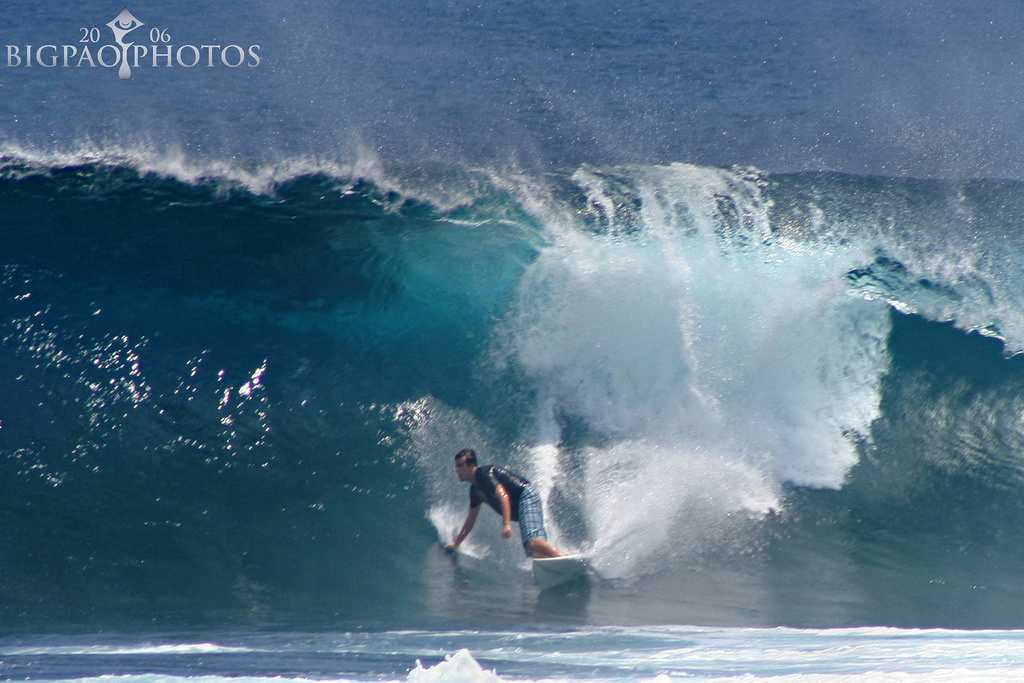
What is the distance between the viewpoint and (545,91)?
1501cm

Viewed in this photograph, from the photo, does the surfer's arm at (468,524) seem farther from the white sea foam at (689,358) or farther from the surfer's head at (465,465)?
the white sea foam at (689,358)

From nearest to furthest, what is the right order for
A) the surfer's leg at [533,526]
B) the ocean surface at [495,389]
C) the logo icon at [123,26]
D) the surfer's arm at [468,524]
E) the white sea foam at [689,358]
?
the ocean surface at [495,389] → the surfer's leg at [533,526] → the surfer's arm at [468,524] → the white sea foam at [689,358] → the logo icon at [123,26]

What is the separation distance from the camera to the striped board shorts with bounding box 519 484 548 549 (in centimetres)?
764

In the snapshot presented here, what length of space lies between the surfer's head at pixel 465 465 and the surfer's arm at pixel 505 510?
22 centimetres

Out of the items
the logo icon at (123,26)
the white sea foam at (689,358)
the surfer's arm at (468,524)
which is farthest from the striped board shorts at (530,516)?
the logo icon at (123,26)

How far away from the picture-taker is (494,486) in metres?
7.79

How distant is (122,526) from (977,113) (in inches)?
478

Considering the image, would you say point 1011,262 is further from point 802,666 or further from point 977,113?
point 802,666

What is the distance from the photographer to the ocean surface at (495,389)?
707cm

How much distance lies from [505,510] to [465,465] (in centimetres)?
45

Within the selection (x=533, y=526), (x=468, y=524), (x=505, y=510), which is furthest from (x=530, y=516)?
(x=468, y=524)

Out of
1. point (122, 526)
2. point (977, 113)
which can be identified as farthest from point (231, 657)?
point (977, 113)

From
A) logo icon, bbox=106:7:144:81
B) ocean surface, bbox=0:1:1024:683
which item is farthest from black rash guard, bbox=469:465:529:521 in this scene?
logo icon, bbox=106:7:144:81

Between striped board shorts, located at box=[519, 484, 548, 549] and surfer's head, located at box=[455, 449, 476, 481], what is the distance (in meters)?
0.39
